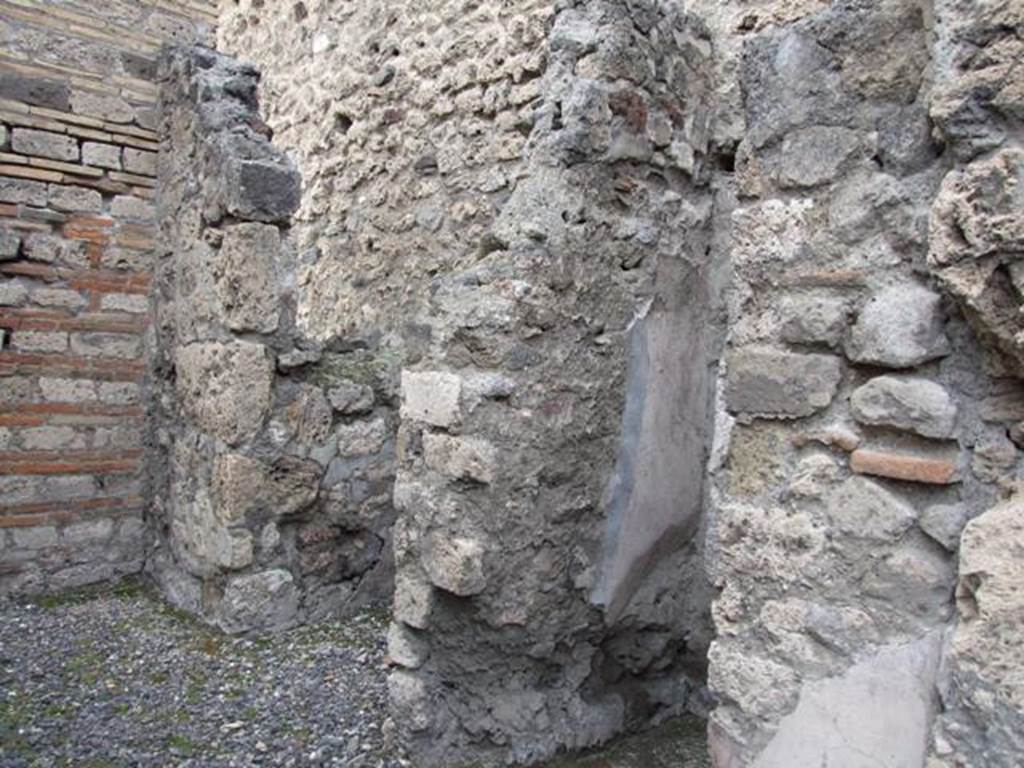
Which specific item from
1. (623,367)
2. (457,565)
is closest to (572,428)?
(623,367)

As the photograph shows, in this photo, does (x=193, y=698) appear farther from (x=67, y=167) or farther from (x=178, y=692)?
(x=67, y=167)

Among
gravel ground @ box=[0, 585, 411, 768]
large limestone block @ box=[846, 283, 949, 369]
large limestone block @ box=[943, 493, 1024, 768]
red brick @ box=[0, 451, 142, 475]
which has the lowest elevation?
gravel ground @ box=[0, 585, 411, 768]

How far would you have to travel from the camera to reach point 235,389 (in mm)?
3855

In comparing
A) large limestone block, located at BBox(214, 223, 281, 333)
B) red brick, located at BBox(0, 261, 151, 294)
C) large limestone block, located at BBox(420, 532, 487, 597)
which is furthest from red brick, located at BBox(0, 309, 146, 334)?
large limestone block, located at BBox(420, 532, 487, 597)

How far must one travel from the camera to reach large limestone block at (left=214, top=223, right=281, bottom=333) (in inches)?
153

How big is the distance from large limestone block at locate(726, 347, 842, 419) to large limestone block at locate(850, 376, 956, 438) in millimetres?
76

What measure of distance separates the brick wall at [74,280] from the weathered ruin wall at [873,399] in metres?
3.73

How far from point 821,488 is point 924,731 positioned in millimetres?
469

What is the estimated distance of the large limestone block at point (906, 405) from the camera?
4.87 feet

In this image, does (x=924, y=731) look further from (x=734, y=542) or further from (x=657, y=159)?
(x=657, y=159)

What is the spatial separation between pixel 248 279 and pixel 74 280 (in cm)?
117

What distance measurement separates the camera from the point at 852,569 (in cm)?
159

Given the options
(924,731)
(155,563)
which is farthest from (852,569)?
(155,563)

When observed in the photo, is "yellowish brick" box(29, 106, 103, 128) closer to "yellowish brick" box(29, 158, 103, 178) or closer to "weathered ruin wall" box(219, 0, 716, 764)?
"yellowish brick" box(29, 158, 103, 178)
